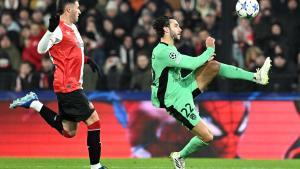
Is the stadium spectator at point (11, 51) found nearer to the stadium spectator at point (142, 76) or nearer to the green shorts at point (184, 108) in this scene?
the stadium spectator at point (142, 76)

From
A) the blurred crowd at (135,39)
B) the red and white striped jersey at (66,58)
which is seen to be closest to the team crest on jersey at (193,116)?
the red and white striped jersey at (66,58)

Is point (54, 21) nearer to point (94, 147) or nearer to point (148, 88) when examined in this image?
point (94, 147)

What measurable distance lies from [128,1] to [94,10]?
80 centimetres

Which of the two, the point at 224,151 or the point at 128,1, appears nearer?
the point at 224,151

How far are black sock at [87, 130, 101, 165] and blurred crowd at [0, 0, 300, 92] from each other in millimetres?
5029

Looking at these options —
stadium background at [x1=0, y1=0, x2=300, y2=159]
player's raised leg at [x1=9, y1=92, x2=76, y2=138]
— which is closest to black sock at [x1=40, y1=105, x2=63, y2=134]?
player's raised leg at [x1=9, y1=92, x2=76, y2=138]

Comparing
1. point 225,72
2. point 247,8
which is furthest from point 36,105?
point 247,8

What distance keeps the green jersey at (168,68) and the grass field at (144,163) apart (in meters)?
1.84

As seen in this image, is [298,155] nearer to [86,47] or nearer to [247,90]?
[247,90]

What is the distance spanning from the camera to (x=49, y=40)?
10484mm

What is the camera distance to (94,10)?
17.9m

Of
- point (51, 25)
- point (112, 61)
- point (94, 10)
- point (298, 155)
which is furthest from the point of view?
point (94, 10)

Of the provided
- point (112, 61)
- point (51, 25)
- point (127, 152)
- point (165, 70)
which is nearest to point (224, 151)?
point (127, 152)

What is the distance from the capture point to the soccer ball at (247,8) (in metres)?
11.7
